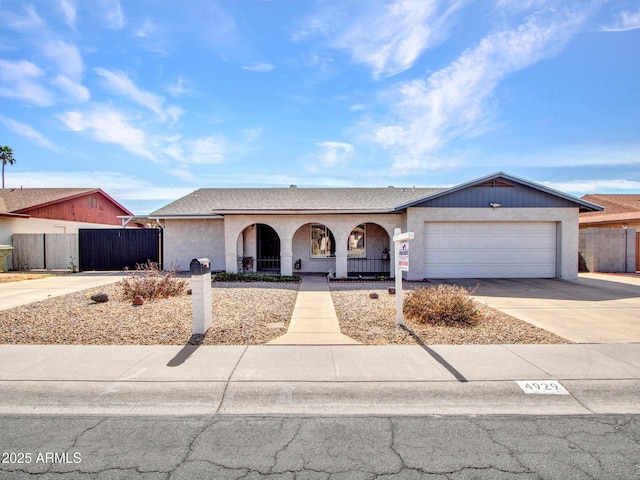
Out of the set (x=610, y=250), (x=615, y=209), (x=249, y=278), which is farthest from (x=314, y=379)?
(x=615, y=209)

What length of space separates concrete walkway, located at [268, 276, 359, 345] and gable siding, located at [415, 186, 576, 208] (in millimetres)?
6346

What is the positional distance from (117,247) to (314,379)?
16.2 metres

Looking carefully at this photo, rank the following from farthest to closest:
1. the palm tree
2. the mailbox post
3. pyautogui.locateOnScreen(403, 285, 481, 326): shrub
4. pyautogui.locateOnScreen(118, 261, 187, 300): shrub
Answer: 1. the palm tree
2. pyautogui.locateOnScreen(118, 261, 187, 300): shrub
3. pyautogui.locateOnScreen(403, 285, 481, 326): shrub
4. the mailbox post

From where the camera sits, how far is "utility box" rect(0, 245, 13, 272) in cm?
1733

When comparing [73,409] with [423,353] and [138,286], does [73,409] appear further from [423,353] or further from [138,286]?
[138,286]

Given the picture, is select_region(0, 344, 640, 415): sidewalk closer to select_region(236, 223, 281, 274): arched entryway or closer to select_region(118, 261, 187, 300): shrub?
select_region(118, 261, 187, 300): shrub

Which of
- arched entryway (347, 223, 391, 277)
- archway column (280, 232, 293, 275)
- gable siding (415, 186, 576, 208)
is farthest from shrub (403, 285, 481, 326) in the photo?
arched entryway (347, 223, 391, 277)

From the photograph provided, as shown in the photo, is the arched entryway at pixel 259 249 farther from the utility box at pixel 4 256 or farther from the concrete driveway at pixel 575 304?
the utility box at pixel 4 256

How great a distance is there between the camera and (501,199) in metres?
13.9

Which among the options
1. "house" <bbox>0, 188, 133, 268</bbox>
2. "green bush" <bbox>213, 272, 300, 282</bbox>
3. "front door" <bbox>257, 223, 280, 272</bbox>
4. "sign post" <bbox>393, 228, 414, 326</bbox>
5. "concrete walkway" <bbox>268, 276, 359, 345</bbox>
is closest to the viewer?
"concrete walkway" <bbox>268, 276, 359, 345</bbox>

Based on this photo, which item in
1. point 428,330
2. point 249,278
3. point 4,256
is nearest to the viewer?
point 428,330

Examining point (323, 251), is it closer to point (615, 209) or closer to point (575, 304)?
point (575, 304)

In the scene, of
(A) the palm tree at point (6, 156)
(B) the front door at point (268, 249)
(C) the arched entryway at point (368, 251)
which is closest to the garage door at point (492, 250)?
(C) the arched entryway at point (368, 251)

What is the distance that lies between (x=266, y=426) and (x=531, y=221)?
1395cm
